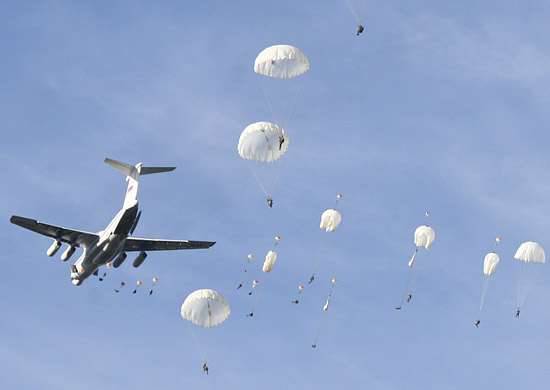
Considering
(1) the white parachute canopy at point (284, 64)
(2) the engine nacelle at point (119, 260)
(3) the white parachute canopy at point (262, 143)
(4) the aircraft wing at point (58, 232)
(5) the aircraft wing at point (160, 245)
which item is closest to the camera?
(1) the white parachute canopy at point (284, 64)

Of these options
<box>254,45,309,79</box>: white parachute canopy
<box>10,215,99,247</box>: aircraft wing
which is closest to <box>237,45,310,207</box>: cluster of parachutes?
<box>254,45,309,79</box>: white parachute canopy

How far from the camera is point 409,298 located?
81.6 meters

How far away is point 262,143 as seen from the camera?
266 feet

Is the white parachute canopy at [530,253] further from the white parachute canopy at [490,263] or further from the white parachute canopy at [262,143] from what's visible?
the white parachute canopy at [262,143]

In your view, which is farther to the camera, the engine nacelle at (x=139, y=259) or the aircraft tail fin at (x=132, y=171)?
→ the engine nacelle at (x=139, y=259)

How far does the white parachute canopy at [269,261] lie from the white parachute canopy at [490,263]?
2014 cm

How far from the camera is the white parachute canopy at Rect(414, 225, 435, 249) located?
94312 millimetres

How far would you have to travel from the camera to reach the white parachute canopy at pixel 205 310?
86000 millimetres

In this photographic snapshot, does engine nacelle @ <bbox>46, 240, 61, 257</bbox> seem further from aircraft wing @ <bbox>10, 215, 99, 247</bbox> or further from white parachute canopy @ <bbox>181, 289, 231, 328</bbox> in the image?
white parachute canopy @ <bbox>181, 289, 231, 328</bbox>

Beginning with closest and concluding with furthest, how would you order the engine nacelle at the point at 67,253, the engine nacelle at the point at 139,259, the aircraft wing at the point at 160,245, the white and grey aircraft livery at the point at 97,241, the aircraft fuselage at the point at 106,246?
the aircraft fuselage at the point at 106,246 → the white and grey aircraft livery at the point at 97,241 → the engine nacelle at the point at 67,253 → the engine nacelle at the point at 139,259 → the aircraft wing at the point at 160,245

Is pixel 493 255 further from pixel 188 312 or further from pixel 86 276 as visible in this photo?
pixel 86 276

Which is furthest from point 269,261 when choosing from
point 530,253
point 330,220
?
point 530,253

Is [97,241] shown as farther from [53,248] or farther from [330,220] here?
[330,220]

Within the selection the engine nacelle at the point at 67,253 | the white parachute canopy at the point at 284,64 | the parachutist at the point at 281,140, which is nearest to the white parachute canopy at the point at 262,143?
the parachutist at the point at 281,140
